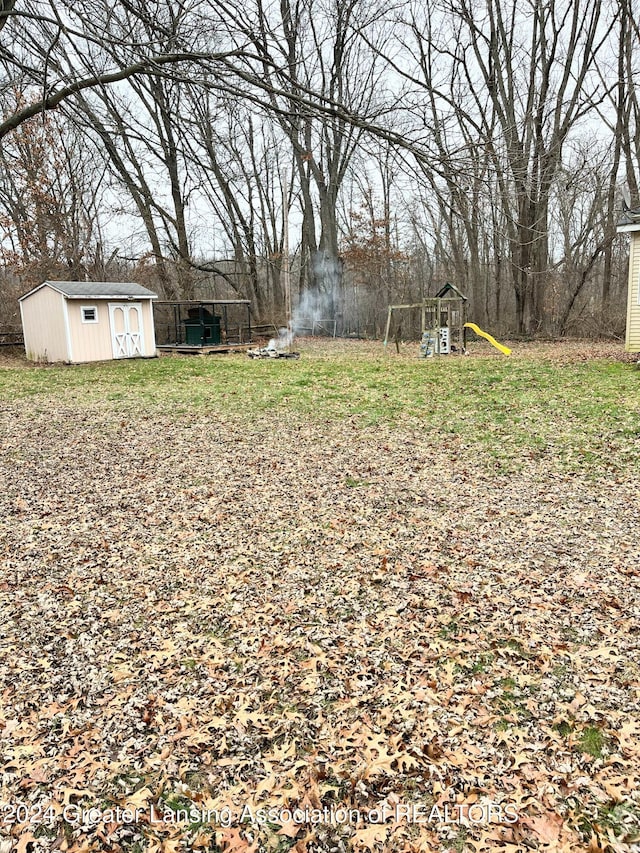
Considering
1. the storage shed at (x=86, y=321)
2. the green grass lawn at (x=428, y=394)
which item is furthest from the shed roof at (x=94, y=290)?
the green grass lawn at (x=428, y=394)

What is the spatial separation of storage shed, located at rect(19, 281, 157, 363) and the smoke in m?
9.07

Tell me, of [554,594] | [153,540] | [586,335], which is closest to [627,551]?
[554,594]

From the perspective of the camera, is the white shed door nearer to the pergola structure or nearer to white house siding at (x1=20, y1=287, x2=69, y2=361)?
white house siding at (x1=20, y1=287, x2=69, y2=361)

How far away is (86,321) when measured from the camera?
51.7ft

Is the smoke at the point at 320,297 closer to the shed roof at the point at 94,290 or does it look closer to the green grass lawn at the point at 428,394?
the shed roof at the point at 94,290

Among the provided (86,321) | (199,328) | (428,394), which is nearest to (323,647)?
(428,394)

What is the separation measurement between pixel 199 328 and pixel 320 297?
25.3ft

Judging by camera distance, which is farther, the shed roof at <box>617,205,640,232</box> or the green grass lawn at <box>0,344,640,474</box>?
the shed roof at <box>617,205,640,232</box>

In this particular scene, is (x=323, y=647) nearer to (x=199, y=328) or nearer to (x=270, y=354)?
(x=270, y=354)

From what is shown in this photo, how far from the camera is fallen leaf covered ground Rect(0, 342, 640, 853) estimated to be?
185 cm

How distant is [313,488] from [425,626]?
234 centimetres

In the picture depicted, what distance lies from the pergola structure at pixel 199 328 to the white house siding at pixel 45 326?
3.75 meters

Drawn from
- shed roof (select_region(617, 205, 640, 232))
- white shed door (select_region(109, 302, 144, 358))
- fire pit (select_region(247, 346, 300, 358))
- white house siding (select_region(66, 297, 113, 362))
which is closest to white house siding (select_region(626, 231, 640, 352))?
shed roof (select_region(617, 205, 640, 232))

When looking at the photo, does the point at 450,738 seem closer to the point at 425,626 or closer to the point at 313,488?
the point at 425,626
